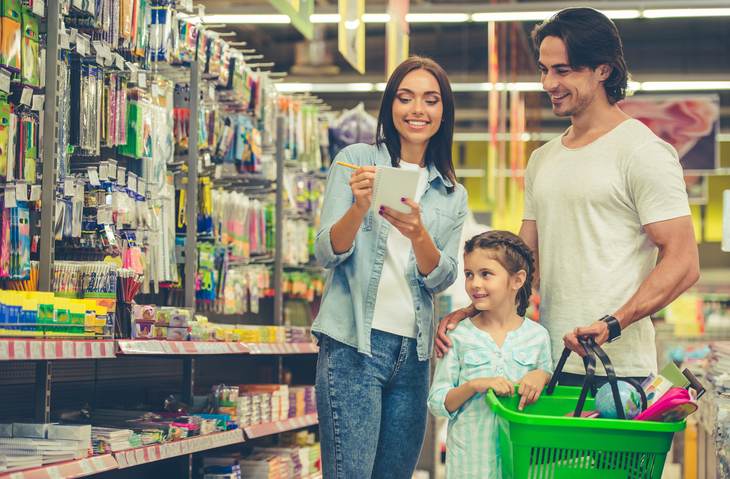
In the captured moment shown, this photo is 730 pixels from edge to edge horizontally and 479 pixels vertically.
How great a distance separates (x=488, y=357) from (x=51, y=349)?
128 cm

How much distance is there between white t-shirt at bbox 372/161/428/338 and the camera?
9.84 ft

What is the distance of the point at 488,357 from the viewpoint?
289 cm

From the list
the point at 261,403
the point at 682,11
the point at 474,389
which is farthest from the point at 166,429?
the point at 682,11

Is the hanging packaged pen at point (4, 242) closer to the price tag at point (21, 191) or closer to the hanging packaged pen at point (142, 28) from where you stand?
the price tag at point (21, 191)

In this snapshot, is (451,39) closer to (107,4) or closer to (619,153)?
(107,4)

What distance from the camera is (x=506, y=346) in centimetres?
292

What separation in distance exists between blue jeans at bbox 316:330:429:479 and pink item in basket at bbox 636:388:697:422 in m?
0.82

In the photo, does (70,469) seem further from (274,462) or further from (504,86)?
(504,86)

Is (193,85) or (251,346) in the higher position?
(193,85)

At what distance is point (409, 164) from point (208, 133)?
241cm

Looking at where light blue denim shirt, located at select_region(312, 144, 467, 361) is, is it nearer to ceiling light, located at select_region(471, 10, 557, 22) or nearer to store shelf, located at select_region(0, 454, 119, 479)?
store shelf, located at select_region(0, 454, 119, 479)

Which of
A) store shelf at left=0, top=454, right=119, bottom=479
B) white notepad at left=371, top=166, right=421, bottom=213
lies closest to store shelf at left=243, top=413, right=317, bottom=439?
store shelf at left=0, top=454, right=119, bottom=479

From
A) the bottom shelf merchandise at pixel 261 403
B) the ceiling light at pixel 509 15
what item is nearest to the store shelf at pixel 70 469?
the bottom shelf merchandise at pixel 261 403

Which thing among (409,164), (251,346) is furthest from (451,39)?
(409,164)
